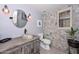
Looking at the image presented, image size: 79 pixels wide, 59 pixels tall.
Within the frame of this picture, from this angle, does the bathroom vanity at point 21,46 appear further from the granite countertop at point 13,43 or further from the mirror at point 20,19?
the mirror at point 20,19

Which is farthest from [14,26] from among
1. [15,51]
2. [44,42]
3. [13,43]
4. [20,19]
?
[44,42]

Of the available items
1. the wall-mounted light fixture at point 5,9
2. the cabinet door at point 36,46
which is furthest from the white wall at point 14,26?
the cabinet door at point 36,46

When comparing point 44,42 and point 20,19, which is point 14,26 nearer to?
point 20,19

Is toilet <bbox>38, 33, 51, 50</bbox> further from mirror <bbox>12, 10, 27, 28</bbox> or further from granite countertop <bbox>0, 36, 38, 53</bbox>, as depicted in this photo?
mirror <bbox>12, 10, 27, 28</bbox>

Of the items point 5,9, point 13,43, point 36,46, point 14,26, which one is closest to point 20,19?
point 14,26

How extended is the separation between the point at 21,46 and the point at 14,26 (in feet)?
1.08

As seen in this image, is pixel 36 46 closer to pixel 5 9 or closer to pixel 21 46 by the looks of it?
pixel 21 46

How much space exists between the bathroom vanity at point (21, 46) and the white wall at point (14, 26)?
0.31 ft

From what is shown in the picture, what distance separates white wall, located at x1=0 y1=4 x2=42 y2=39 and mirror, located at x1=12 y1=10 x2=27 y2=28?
1.9 inches

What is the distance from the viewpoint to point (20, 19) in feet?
5.63

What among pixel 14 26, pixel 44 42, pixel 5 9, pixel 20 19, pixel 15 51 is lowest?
pixel 15 51

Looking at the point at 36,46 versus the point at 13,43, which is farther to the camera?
the point at 36,46

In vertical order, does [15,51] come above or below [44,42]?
below
